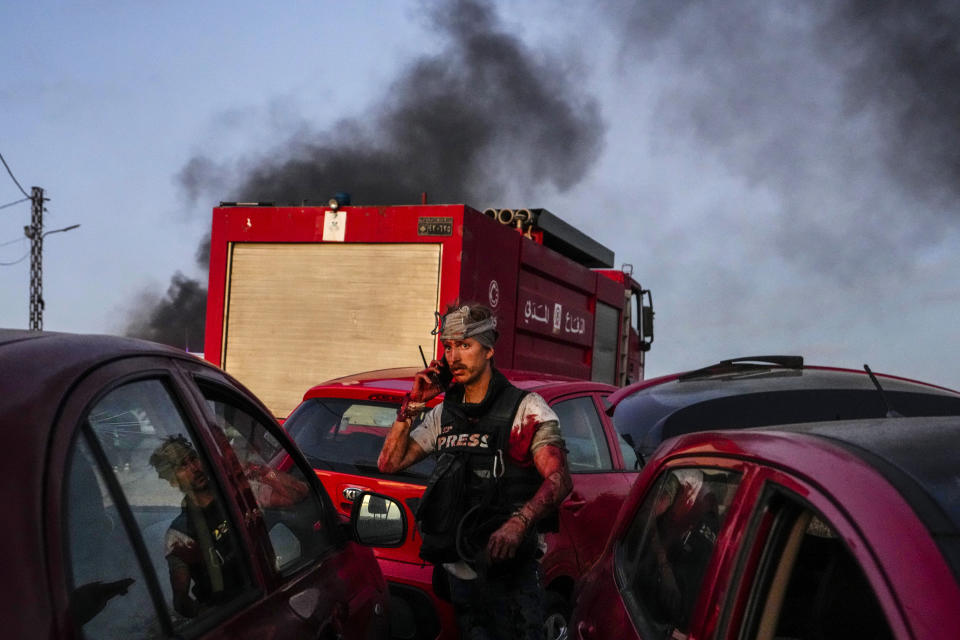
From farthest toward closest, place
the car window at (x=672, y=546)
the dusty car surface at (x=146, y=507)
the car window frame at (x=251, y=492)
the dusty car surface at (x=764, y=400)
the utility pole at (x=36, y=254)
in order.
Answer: the utility pole at (x=36, y=254), the dusty car surface at (x=764, y=400), the car window frame at (x=251, y=492), the car window at (x=672, y=546), the dusty car surface at (x=146, y=507)

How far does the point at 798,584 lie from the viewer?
174cm

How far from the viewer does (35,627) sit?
125cm

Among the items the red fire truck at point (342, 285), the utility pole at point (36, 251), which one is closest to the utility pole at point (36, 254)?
the utility pole at point (36, 251)

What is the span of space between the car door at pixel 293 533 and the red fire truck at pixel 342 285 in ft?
18.2

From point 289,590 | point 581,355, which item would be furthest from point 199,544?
point 581,355

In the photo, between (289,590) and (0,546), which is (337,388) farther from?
(0,546)

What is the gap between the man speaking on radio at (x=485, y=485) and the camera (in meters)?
3.47

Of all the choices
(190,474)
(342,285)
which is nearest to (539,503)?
(190,474)

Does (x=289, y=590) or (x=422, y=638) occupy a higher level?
(x=289, y=590)

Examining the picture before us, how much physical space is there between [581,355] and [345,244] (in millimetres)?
4215

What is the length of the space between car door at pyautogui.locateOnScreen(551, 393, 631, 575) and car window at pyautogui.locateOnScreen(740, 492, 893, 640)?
272 cm

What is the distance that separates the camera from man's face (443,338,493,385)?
3730 mm

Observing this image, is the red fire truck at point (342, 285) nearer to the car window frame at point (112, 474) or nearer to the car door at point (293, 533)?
the car door at point (293, 533)

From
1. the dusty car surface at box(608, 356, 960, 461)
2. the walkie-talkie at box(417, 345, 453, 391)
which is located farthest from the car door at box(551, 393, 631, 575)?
the walkie-talkie at box(417, 345, 453, 391)
